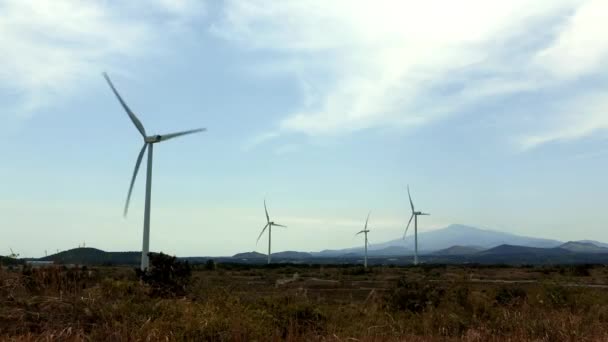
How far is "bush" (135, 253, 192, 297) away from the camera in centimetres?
1438

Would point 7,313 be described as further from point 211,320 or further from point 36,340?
point 211,320

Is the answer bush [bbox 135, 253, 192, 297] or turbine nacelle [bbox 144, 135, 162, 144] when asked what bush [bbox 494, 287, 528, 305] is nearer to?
bush [bbox 135, 253, 192, 297]

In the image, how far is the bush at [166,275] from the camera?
47.2ft

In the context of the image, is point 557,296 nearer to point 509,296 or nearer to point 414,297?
point 509,296

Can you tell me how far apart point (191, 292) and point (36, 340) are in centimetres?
568

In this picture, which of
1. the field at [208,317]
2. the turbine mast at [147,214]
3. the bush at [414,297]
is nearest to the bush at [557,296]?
the field at [208,317]

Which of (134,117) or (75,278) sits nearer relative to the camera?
(75,278)

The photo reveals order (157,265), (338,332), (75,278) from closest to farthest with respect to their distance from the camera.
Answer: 1. (338,332)
2. (75,278)
3. (157,265)

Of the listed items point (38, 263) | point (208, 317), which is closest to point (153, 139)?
point (38, 263)

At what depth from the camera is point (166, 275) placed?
1500 centimetres

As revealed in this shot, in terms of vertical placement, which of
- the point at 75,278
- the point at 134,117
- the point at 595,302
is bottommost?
the point at 595,302

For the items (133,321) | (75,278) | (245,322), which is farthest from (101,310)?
(75,278)

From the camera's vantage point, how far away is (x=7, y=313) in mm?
10438

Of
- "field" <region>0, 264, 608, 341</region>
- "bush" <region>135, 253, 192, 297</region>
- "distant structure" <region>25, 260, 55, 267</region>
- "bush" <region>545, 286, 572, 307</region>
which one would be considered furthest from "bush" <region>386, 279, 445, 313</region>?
"distant structure" <region>25, 260, 55, 267</region>
